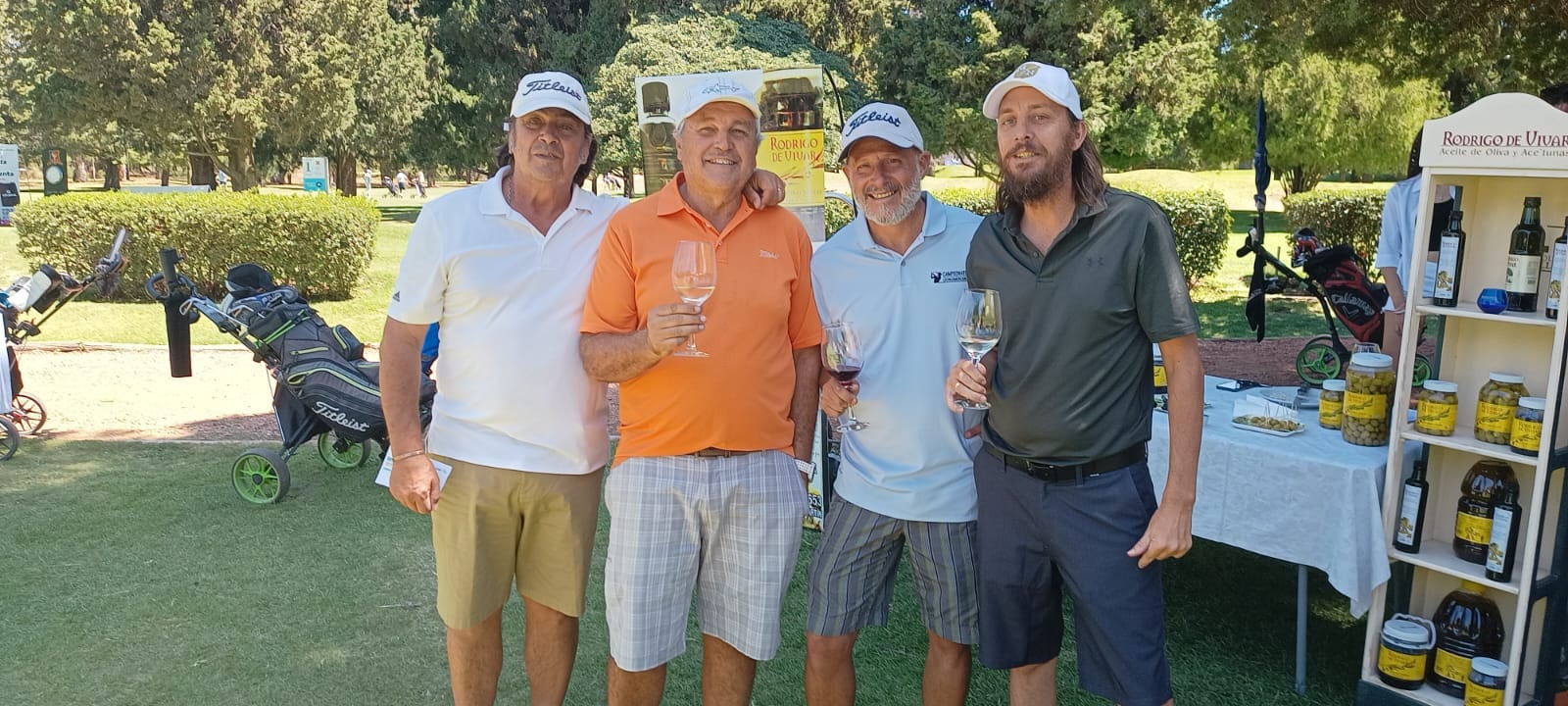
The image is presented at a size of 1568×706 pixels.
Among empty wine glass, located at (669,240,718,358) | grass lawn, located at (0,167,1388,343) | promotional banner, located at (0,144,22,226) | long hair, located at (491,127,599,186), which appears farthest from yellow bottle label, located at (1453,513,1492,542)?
promotional banner, located at (0,144,22,226)

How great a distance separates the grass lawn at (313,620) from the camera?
13.2 ft

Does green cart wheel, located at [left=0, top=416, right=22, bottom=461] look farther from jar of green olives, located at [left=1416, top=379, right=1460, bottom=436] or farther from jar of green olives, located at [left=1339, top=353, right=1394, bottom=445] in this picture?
jar of green olives, located at [left=1416, top=379, right=1460, bottom=436]

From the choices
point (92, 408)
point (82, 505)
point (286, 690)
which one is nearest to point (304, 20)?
point (92, 408)

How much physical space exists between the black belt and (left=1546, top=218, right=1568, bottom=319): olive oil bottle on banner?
1500mm

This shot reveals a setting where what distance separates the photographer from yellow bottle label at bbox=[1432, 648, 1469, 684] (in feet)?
11.3

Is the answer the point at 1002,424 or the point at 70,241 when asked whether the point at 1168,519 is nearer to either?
the point at 1002,424

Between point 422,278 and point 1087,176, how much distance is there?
1.89 meters

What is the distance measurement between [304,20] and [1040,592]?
30896mm

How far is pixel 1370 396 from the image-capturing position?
12.1 ft

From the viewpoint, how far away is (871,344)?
10.0ft

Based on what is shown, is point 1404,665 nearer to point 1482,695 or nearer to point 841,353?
point 1482,695

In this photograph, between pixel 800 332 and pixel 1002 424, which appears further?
pixel 800 332

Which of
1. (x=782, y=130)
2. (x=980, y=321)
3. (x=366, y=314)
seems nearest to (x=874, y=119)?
(x=980, y=321)

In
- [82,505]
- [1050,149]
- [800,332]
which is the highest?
[1050,149]
